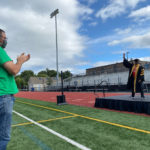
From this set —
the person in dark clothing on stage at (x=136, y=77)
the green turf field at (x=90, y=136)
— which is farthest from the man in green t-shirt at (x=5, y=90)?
the person in dark clothing on stage at (x=136, y=77)

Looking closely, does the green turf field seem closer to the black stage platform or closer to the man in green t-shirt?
the black stage platform

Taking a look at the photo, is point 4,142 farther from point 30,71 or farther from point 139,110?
point 30,71

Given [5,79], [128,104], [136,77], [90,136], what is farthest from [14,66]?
[136,77]

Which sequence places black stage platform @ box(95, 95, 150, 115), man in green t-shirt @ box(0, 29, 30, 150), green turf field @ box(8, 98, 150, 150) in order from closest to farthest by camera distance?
man in green t-shirt @ box(0, 29, 30, 150) < green turf field @ box(8, 98, 150, 150) < black stage platform @ box(95, 95, 150, 115)

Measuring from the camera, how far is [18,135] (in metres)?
4.24

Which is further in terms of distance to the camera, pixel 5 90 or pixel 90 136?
pixel 90 136

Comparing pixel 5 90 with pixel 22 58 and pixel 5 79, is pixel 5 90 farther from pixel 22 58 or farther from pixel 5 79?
pixel 22 58

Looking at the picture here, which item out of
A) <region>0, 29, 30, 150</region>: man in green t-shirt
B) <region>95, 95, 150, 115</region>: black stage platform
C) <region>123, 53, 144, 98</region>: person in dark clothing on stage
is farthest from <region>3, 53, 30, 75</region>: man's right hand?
<region>123, 53, 144, 98</region>: person in dark clothing on stage

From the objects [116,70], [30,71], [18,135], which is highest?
[30,71]

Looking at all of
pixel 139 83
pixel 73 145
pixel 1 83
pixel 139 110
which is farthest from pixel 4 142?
pixel 139 83

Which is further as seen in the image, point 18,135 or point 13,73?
point 18,135

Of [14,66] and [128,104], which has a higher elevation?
[14,66]

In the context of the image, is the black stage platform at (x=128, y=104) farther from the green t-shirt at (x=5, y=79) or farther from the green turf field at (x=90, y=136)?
the green t-shirt at (x=5, y=79)

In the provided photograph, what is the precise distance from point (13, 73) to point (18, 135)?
118 inches
